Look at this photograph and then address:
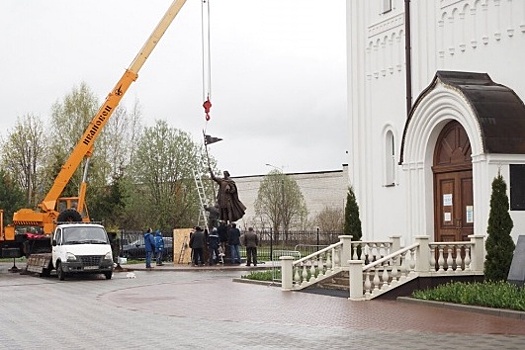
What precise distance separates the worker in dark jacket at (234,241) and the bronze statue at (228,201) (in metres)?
0.42

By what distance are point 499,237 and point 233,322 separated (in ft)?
21.5

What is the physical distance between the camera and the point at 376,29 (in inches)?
1004

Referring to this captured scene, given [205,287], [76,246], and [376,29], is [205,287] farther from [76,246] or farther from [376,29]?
[376,29]

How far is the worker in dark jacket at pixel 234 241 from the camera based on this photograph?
36594 mm

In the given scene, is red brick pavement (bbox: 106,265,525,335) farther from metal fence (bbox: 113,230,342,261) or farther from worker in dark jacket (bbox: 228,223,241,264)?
metal fence (bbox: 113,230,342,261)

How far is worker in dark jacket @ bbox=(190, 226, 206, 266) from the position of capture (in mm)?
36531

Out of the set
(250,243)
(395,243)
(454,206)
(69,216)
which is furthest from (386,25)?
(69,216)

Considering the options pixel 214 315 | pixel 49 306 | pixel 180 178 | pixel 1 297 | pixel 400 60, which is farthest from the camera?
pixel 180 178

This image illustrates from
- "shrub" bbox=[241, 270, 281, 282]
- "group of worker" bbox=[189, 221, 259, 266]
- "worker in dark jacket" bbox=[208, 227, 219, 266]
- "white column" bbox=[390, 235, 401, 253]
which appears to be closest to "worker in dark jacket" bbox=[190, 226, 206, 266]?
"group of worker" bbox=[189, 221, 259, 266]

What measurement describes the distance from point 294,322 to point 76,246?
15.7 m

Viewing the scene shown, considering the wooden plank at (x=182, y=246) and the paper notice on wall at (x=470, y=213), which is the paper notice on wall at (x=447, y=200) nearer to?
the paper notice on wall at (x=470, y=213)

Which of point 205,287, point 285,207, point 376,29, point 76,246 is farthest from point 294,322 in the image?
point 285,207

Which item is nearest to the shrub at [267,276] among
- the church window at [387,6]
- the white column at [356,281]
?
the white column at [356,281]

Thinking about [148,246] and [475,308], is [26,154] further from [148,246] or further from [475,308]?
[475,308]
